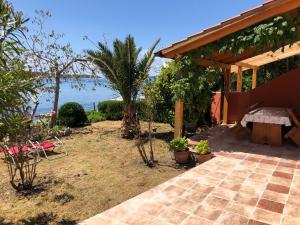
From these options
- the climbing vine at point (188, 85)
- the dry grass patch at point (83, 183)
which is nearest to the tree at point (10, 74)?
the dry grass patch at point (83, 183)

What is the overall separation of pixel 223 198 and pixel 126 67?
6671 mm

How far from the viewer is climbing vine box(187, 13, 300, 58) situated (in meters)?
5.48

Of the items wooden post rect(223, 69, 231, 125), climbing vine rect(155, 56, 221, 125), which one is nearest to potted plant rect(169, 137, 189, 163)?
climbing vine rect(155, 56, 221, 125)

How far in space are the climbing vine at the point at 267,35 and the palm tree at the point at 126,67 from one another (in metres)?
3.88

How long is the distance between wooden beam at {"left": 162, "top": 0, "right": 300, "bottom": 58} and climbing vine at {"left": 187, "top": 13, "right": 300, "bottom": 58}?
152 mm

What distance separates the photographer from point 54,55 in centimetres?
1180

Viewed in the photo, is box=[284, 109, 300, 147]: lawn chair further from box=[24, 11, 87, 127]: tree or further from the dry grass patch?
box=[24, 11, 87, 127]: tree

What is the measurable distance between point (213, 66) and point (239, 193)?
504cm

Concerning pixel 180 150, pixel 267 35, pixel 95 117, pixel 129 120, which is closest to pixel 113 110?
pixel 95 117

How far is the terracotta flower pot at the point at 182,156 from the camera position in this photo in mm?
6262

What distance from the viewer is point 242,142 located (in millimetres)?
7203

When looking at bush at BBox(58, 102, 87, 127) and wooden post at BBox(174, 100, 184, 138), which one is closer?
wooden post at BBox(174, 100, 184, 138)

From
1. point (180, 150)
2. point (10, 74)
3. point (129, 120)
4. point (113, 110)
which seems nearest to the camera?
point (10, 74)

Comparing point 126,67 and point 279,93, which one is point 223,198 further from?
point 126,67
